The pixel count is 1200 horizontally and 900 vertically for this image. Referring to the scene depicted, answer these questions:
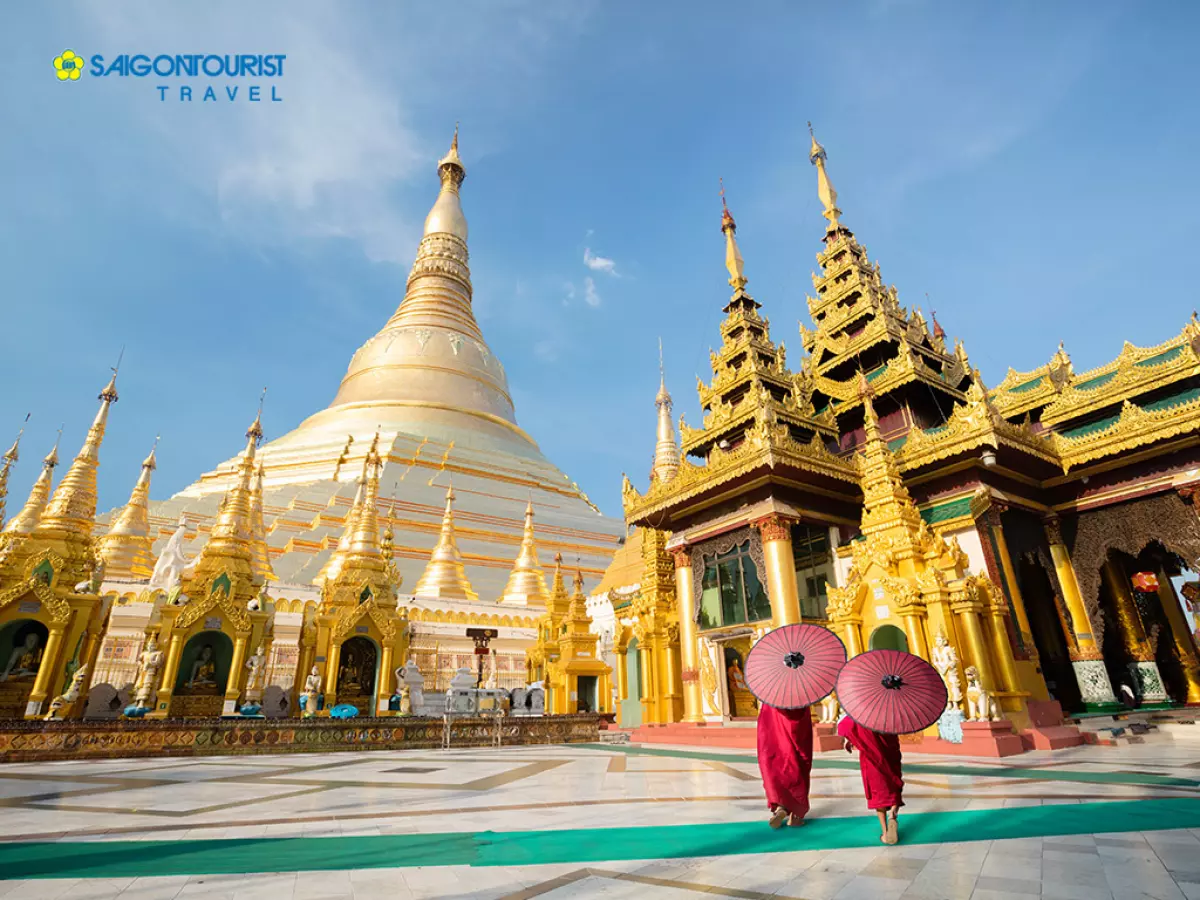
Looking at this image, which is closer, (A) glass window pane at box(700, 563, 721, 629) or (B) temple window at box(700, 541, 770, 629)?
(B) temple window at box(700, 541, 770, 629)

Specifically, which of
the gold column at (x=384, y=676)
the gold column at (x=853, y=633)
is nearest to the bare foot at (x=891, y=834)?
the gold column at (x=853, y=633)

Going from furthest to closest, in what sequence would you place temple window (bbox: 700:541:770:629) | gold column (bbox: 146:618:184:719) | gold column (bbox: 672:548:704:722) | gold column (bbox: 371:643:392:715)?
1. gold column (bbox: 371:643:392:715)
2. gold column (bbox: 672:548:704:722)
3. gold column (bbox: 146:618:184:719)
4. temple window (bbox: 700:541:770:629)

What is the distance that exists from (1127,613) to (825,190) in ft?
48.7

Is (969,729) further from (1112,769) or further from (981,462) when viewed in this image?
(981,462)

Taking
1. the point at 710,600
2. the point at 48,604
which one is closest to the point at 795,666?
the point at 710,600

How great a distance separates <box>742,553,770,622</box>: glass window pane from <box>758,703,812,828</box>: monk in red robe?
845cm

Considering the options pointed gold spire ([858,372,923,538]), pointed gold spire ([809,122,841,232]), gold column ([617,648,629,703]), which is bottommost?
gold column ([617,648,629,703])

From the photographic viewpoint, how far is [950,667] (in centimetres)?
930

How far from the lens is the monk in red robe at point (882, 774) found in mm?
3678

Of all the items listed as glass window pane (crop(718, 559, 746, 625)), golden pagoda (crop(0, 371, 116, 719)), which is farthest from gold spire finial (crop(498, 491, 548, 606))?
golden pagoda (crop(0, 371, 116, 719))

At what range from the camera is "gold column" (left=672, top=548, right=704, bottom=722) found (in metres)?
13.8

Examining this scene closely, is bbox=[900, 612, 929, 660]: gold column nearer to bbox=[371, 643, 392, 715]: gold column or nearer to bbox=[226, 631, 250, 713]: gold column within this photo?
bbox=[371, 643, 392, 715]: gold column

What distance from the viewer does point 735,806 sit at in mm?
5211

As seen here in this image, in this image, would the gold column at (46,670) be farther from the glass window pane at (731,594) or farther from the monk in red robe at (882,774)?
the monk in red robe at (882,774)
